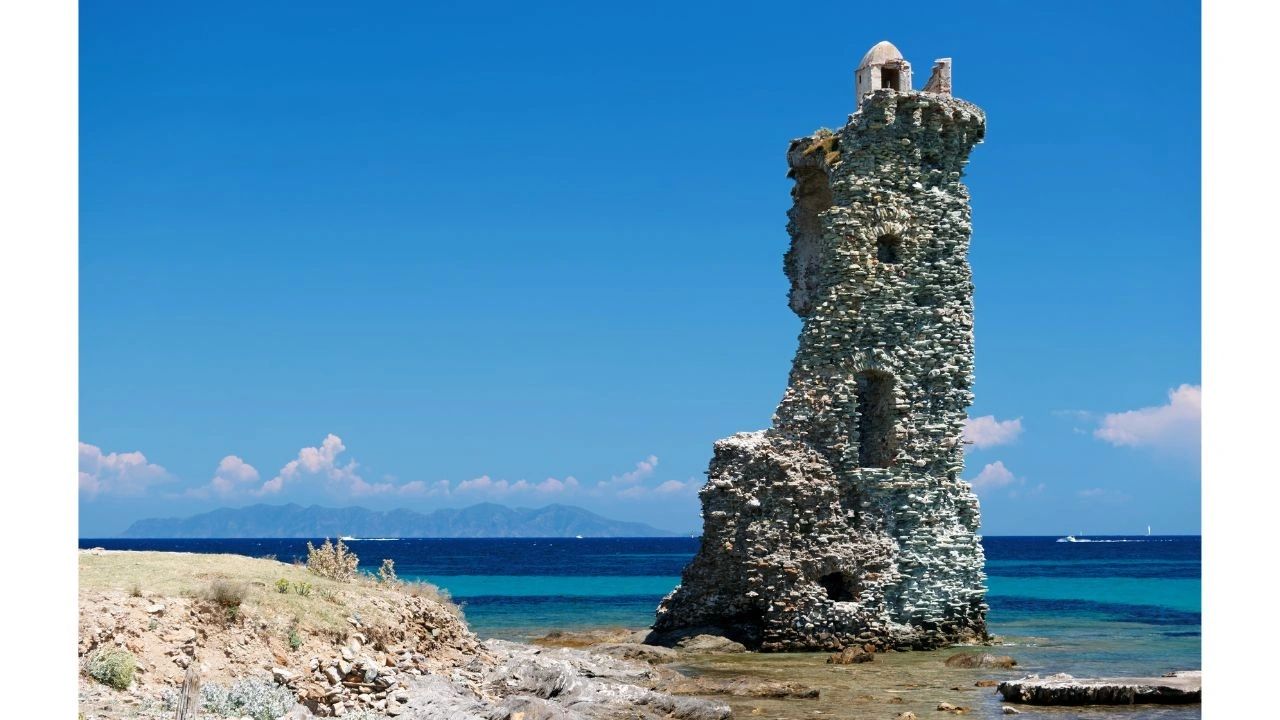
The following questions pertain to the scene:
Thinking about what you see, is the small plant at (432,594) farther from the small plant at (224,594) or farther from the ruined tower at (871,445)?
the ruined tower at (871,445)

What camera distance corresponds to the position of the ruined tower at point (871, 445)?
76.1 feet

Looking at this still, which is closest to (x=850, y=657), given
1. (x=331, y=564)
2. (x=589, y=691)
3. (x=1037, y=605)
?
(x=589, y=691)

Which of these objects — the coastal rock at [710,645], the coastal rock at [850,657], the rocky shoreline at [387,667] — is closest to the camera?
the rocky shoreline at [387,667]

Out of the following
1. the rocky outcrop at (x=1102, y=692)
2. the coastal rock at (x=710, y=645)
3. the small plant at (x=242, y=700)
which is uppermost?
the small plant at (x=242, y=700)

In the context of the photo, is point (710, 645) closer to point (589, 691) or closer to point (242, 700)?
point (589, 691)

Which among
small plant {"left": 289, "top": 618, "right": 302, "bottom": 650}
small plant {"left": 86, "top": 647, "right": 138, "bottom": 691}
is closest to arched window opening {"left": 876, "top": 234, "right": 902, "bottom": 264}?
small plant {"left": 289, "top": 618, "right": 302, "bottom": 650}

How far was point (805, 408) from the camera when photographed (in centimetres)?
2377

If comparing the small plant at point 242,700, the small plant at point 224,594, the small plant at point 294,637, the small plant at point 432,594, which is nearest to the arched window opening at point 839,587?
the small plant at point 432,594

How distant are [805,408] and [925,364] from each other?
97.4 inches

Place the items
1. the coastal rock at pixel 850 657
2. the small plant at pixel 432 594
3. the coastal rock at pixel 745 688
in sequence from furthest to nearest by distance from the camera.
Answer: the coastal rock at pixel 850 657
the small plant at pixel 432 594
the coastal rock at pixel 745 688

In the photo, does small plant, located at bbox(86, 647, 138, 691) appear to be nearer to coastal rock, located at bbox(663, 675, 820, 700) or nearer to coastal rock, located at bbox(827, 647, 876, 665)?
coastal rock, located at bbox(663, 675, 820, 700)

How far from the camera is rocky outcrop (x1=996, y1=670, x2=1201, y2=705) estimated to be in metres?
16.8

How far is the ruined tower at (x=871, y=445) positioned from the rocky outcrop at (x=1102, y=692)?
5.85 m
